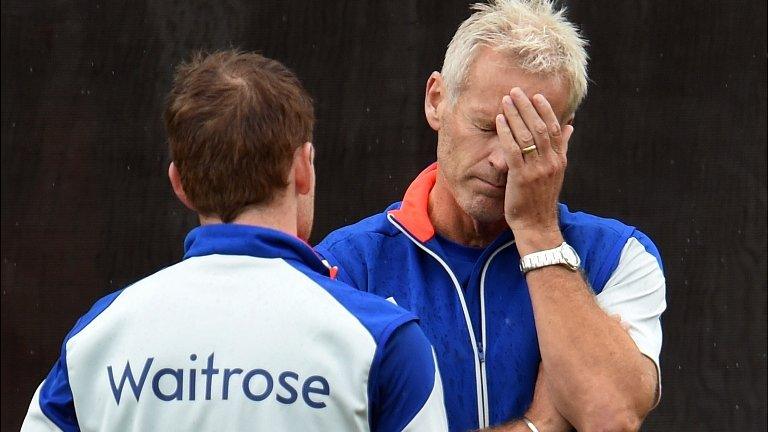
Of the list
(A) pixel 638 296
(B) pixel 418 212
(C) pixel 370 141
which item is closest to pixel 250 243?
(B) pixel 418 212

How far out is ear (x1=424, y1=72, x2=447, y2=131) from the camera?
212 centimetres

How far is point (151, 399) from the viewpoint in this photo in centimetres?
139

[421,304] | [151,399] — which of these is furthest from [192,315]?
[421,304]

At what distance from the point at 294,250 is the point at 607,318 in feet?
2.07

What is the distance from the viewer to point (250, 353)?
137 cm

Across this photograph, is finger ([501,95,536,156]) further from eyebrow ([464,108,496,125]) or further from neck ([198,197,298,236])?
neck ([198,197,298,236])

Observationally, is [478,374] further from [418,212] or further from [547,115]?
[547,115]

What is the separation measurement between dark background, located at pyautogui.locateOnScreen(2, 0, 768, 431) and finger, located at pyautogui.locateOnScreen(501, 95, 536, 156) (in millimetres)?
1376

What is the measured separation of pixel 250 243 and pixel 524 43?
0.74m

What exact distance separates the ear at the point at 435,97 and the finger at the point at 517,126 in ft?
0.68

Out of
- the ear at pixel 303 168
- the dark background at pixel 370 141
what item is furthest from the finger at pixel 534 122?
the dark background at pixel 370 141

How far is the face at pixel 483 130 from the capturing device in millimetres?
1966

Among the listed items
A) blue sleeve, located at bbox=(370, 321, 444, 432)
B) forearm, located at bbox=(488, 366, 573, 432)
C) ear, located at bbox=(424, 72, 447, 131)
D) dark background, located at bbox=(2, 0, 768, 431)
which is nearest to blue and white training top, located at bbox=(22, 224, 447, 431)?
blue sleeve, located at bbox=(370, 321, 444, 432)

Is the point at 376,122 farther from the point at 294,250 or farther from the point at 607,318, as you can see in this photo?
the point at 294,250
